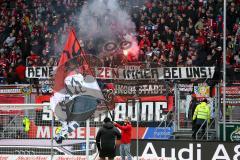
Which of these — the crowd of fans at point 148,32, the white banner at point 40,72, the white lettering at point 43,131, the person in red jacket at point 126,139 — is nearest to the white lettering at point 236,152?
the person in red jacket at point 126,139

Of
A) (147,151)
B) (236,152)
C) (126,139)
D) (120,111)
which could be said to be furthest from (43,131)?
(236,152)

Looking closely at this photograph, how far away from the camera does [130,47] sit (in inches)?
1091

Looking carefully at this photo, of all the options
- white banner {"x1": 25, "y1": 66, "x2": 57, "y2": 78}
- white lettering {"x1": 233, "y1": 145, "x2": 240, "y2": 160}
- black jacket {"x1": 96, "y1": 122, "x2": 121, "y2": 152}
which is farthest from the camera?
white banner {"x1": 25, "y1": 66, "x2": 57, "y2": 78}

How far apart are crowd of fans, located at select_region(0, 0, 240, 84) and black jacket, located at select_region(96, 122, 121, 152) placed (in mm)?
8388

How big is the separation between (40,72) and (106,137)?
8.96 metres

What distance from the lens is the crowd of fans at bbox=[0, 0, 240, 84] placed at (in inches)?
1024

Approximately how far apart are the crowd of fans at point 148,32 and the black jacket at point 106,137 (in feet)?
27.5

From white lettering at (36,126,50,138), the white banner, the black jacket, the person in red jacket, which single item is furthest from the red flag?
the white banner

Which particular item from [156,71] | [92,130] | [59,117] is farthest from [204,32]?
[59,117]

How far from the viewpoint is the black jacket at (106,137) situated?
16.9m

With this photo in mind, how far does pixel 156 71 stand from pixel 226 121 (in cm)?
281

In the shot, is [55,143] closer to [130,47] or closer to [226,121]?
[226,121]

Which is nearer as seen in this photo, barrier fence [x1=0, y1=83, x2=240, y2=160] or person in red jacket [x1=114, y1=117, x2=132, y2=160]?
barrier fence [x1=0, y1=83, x2=240, y2=160]

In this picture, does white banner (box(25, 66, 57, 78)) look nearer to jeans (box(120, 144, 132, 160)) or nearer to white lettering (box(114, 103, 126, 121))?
white lettering (box(114, 103, 126, 121))
